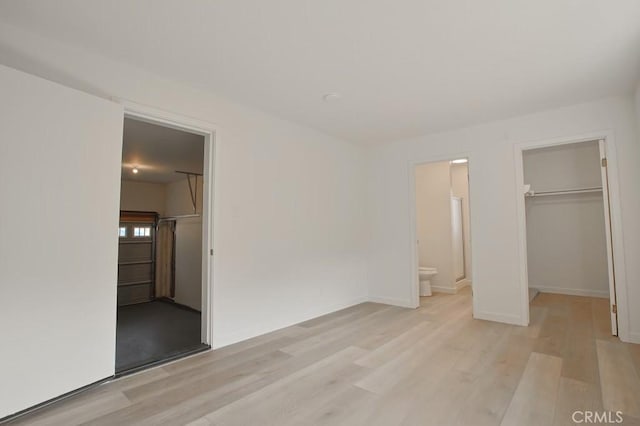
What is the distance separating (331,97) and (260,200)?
130 cm

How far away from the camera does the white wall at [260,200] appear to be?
2.35 meters

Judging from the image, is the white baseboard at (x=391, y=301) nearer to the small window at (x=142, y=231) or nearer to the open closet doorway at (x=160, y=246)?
the open closet doorway at (x=160, y=246)

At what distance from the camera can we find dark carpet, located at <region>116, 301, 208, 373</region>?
274cm

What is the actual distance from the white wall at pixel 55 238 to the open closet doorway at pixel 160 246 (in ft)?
2.34

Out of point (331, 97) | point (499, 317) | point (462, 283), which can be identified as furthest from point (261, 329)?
point (462, 283)

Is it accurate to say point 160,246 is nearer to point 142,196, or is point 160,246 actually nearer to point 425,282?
point 142,196

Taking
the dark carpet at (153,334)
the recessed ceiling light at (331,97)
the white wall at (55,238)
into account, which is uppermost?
the recessed ceiling light at (331,97)

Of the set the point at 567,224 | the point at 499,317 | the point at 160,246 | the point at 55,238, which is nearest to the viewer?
the point at 55,238

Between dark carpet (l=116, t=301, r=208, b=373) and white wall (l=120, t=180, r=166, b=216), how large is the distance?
2204mm

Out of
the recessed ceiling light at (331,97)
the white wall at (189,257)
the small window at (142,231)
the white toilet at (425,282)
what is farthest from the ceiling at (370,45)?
the small window at (142,231)

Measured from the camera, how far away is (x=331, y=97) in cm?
316

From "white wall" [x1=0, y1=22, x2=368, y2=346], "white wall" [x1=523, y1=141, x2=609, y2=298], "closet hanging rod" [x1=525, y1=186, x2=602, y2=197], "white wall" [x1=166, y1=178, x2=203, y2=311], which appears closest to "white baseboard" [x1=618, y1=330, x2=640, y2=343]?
"white wall" [x1=523, y1=141, x2=609, y2=298]

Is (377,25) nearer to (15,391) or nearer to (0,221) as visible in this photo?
(0,221)

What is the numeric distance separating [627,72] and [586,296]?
3898 mm
